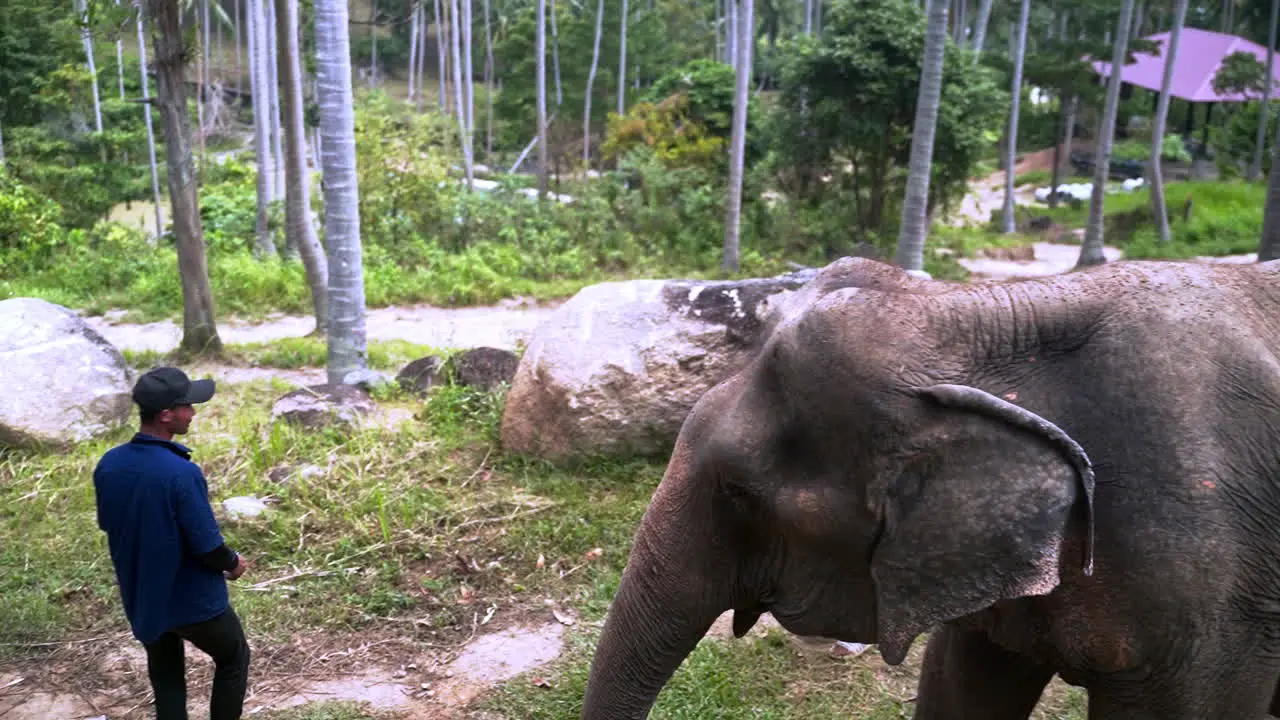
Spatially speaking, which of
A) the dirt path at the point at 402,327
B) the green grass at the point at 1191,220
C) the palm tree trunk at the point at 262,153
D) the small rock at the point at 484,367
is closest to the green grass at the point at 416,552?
the small rock at the point at 484,367

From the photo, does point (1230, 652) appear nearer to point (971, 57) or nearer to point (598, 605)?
point (598, 605)

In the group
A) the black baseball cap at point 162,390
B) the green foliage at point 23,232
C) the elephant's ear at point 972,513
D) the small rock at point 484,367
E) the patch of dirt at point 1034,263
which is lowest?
the patch of dirt at point 1034,263

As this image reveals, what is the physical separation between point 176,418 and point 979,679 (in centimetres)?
285

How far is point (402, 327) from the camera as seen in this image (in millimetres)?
13766

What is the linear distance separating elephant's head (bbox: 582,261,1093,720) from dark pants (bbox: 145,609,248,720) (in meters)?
1.85

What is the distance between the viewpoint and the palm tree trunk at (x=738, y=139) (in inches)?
661

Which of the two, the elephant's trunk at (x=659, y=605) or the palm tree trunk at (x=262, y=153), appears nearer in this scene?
the elephant's trunk at (x=659, y=605)

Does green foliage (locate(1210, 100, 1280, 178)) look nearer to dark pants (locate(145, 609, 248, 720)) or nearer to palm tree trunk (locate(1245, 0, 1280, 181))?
palm tree trunk (locate(1245, 0, 1280, 181))

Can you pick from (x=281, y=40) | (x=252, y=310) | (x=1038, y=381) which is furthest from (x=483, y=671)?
(x=252, y=310)

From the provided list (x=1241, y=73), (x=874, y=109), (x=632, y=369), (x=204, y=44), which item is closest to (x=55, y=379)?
(x=632, y=369)

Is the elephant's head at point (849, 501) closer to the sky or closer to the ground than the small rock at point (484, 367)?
closer to the sky

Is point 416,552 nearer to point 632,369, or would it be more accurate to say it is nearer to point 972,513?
point 632,369

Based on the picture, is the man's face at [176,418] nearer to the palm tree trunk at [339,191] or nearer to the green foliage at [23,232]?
the palm tree trunk at [339,191]

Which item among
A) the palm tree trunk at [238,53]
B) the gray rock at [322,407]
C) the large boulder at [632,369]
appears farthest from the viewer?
the palm tree trunk at [238,53]
